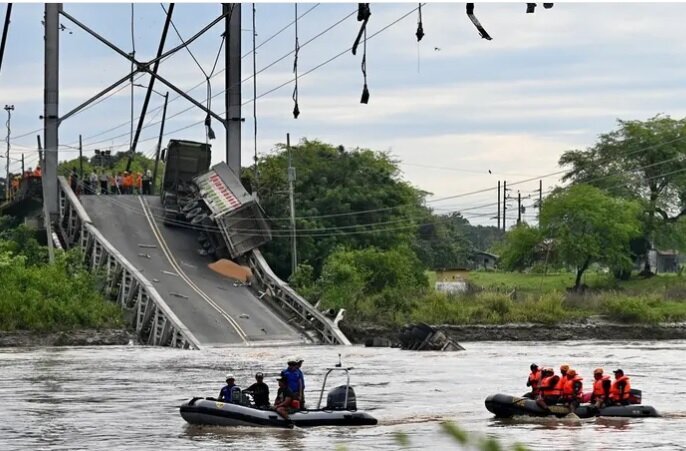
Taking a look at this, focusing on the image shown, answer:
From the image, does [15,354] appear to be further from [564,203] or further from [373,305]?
[564,203]

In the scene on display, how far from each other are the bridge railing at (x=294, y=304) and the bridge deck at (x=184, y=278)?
38.0 inches

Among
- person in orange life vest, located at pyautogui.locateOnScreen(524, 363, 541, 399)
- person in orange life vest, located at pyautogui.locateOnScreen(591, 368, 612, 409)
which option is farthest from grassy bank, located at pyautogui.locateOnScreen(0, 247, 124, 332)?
person in orange life vest, located at pyautogui.locateOnScreen(591, 368, 612, 409)

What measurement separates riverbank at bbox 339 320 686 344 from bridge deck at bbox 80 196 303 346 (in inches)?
254

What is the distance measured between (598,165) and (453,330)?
41.8m

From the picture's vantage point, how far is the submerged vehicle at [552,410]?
4125 cm

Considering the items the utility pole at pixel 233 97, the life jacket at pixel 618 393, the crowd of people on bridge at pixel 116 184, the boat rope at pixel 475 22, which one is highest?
the utility pole at pixel 233 97

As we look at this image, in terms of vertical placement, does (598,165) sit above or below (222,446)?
above

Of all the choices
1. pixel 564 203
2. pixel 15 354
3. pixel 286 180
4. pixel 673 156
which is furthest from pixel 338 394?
pixel 673 156

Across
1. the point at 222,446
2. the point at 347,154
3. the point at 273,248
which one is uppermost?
the point at 347,154

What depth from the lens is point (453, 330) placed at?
275 feet

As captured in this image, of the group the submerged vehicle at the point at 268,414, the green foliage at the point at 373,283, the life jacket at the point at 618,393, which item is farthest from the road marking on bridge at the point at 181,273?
the submerged vehicle at the point at 268,414

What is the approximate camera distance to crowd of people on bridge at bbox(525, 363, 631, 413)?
41344 mm

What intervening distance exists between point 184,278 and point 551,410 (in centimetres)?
3893

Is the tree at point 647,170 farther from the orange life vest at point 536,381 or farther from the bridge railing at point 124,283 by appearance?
the orange life vest at point 536,381
